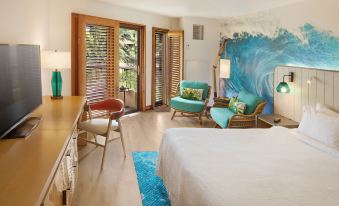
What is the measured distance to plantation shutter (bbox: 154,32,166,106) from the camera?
7965 millimetres

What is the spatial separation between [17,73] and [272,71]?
14.0 feet

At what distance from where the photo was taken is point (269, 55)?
Answer: 5.70 meters

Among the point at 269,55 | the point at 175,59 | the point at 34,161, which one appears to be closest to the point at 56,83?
the point at 34,161

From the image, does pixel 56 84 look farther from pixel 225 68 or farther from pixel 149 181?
pixel 225 68

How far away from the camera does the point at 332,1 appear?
4051 mm

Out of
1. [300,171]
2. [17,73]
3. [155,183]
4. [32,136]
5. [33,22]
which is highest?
[33,22]

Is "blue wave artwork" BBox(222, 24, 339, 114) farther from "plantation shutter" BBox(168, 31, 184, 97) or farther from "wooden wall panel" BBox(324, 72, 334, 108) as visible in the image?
"plantation shutter" BBox(168, 31, 184, 97)

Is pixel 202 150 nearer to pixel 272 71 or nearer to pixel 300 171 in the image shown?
pixel 300 171

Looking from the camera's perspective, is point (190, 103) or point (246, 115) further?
point (190, 103)

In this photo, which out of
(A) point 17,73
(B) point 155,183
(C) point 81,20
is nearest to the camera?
(A) point 17,73

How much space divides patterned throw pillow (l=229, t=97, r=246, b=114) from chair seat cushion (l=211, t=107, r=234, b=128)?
82 mm

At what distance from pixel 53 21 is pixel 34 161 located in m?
3.77

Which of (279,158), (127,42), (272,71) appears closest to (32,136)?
(279,158)

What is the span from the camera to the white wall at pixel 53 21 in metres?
3.28
